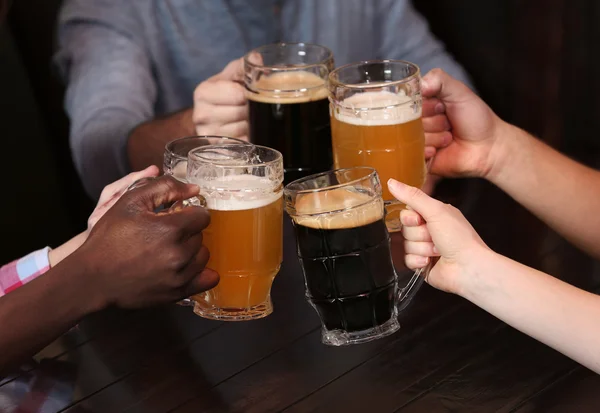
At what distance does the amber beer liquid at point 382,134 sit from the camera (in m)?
1.18

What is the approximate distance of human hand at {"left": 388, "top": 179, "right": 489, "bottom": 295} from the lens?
37.8 inches

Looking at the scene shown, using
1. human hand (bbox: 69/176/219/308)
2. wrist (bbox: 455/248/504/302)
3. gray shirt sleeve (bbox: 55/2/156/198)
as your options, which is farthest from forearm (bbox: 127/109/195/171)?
wrist (bbox: 455/248/504/302)

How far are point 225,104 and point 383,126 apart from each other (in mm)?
421

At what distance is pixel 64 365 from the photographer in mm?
996

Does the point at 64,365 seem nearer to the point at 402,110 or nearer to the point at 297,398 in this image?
the point at 297,398

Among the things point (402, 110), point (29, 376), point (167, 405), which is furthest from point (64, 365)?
point (402, 110)

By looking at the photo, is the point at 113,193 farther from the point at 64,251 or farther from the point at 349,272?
the point at 349,272

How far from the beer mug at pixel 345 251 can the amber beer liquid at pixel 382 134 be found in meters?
0.20

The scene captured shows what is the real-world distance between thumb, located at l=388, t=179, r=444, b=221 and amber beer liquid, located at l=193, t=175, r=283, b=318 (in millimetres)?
144

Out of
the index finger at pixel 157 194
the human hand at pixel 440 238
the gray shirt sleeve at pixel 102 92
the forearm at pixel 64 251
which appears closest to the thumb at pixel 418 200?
the human hand at pixel 440 238

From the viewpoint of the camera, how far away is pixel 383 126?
1.18 metres

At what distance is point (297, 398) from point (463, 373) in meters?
0.19

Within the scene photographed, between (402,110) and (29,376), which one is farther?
(402,110)

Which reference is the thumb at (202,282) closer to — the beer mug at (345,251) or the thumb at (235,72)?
the beer mug at (345,251)
